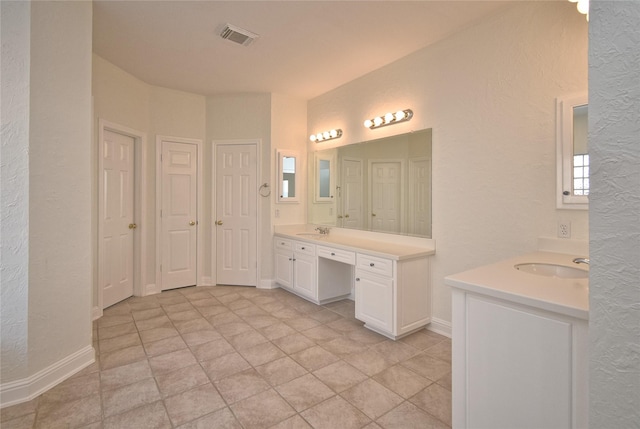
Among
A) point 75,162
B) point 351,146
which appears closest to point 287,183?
point 351,146

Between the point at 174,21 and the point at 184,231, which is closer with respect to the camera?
the point at 174,21

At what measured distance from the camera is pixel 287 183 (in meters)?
4.25

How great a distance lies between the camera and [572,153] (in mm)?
2018

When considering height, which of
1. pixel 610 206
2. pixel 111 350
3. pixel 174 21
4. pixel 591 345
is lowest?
pixel 111 350

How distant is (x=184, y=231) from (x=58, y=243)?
2.14m

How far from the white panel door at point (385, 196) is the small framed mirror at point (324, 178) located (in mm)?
679

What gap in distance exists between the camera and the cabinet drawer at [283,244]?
3.85 m

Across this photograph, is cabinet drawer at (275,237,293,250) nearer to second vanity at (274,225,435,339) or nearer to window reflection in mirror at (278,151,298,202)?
second vanity at (274,225,435,339)

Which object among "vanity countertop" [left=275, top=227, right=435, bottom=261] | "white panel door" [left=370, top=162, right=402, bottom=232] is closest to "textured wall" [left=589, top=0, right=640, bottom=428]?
"vanity countertop" [left=275, top=227, right=435, bottom=261]

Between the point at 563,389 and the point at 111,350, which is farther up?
the point at 563,389

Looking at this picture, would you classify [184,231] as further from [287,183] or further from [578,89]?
[578,89]

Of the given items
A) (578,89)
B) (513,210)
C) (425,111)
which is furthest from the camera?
(425,111)

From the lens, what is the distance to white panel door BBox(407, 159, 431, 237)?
2883 mm

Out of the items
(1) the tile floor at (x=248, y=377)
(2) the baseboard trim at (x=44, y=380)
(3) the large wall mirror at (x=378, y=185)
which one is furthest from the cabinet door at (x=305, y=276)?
(2) the baseboard trim at (x=44, y=380)
